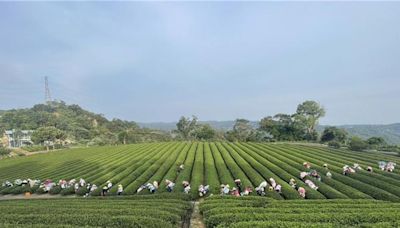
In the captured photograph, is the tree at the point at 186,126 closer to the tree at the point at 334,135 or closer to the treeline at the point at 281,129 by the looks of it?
the treeline at the point at 281,129

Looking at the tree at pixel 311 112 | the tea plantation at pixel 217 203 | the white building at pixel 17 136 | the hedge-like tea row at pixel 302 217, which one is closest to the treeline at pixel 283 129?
the tree at pixel 311 112

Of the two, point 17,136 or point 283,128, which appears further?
point 17,136

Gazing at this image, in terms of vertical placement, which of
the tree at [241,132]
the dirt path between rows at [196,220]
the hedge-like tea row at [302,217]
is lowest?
the dirt path between rows at [196,220]

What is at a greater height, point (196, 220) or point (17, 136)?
point (17, 136)

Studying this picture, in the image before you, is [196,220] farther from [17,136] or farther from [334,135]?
[17,136]

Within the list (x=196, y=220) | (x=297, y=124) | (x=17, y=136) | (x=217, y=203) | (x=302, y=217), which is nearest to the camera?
(x=302, y=217)

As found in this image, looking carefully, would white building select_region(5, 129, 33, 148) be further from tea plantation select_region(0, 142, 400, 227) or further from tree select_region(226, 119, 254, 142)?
tea plantation select_region(0, 142, 400, 227)

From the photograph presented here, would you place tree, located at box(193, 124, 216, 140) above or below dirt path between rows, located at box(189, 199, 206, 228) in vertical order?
above

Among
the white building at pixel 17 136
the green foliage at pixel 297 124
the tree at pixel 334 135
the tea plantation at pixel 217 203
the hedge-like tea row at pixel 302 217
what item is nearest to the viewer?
the hedge-like tea row at pixel 302 217

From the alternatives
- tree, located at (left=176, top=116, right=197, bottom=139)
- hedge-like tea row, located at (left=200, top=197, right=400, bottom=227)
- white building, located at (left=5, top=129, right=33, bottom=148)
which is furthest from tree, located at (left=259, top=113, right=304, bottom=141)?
white building, located at (left=5, top=129, right=33, bottom=148)

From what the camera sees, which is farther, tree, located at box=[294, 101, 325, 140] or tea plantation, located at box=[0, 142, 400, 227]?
tree, located at box=[294, 101, 325, 140]

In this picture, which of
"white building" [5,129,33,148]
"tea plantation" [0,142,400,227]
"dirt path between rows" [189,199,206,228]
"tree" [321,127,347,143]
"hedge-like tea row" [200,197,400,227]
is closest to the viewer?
"hedge-like tea row" [200,197,400,227]

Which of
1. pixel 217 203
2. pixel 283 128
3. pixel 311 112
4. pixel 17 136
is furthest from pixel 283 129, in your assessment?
pixel 17 136

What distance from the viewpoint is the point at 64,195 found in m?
25.0
